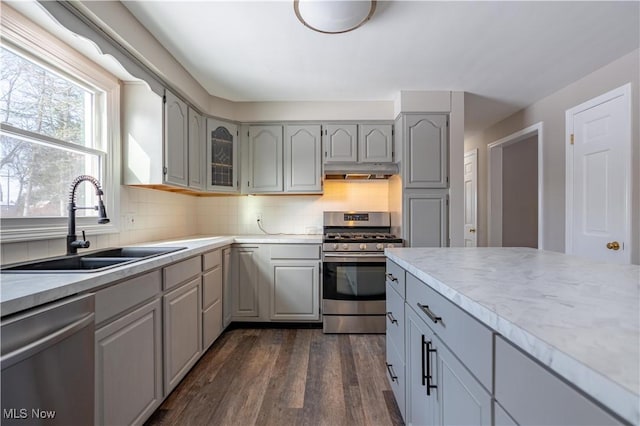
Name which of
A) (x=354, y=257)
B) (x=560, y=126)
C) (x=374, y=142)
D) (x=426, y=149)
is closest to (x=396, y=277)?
(x=354, y=257)

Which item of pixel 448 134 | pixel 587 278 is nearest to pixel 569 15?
pixel 448 134

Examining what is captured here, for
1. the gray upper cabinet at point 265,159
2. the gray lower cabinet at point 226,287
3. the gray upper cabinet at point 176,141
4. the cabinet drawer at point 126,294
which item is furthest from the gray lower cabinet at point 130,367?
the gray upper cabinet at point 265,159

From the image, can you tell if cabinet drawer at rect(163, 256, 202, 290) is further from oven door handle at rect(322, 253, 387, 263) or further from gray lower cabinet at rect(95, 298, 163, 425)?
oven door handle at rect(322, 253, 387, 263)

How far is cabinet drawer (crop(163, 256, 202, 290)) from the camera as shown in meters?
1.66

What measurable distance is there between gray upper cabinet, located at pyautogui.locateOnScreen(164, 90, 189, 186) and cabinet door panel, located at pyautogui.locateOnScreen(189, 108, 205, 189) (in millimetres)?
79

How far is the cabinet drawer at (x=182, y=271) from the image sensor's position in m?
1.66

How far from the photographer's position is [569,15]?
1808 millimetres

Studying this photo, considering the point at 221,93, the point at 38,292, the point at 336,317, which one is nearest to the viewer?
the point at 38,292

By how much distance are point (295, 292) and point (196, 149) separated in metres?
1.74

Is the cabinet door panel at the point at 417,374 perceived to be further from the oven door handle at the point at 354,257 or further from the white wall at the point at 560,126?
the white wall at the point at 560,126

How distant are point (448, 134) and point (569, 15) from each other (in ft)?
4.00

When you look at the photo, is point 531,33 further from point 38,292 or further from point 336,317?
point 38,292

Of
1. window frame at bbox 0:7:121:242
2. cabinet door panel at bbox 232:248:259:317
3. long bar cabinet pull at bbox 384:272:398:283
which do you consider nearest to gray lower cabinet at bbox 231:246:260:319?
cabinet door panel at bbox 232:248:259:317

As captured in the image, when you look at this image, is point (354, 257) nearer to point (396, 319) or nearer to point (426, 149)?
point (396, 319)
